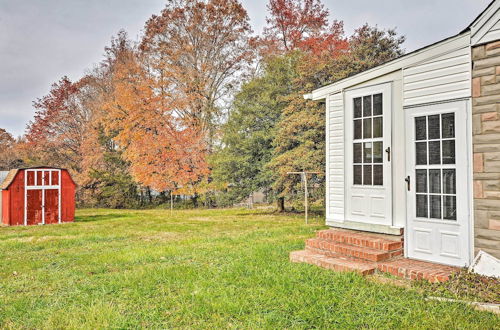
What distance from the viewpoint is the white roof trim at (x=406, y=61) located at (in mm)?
4172

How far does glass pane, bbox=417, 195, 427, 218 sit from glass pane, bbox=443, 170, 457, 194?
297 millimetres

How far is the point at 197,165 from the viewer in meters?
16.7

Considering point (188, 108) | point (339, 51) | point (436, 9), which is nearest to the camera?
point (436, 9)

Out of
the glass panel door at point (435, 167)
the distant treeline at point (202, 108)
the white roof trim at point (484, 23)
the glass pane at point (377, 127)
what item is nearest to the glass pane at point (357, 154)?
the glass pane at point (377, 127)

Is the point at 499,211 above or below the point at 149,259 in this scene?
above

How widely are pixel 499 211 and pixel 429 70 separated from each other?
1.98 m

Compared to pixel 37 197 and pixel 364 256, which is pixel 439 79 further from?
pixel 37 197

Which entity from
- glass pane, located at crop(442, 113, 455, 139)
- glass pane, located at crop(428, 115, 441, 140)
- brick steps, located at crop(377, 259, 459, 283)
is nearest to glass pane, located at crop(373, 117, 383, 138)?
glass pane, located at crop(428, 115, 441, 140)

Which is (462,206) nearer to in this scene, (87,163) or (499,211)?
(499,211)

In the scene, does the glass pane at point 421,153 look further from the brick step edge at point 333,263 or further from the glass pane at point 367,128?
the brick step edge at point 333,263

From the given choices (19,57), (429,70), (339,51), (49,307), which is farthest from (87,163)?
(429,70)

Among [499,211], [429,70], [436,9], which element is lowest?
[499,211]

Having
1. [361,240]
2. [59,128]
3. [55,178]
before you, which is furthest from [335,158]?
[59,128]

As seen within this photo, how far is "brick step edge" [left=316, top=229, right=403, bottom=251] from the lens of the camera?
468 centimetres
